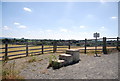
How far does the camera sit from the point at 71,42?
45.5 feet

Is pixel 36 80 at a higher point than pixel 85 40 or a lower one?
lower

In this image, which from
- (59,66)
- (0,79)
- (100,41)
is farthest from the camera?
(100,41)

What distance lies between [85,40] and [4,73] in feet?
33.7

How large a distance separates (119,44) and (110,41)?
130 centimetres

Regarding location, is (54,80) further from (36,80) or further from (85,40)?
(85,40)

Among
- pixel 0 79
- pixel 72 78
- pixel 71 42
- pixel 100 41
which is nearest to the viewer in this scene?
pixel 0 79

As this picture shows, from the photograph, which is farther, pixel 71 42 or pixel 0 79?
pixel 71 42

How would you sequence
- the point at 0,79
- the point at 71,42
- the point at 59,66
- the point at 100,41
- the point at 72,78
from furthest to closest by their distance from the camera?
the point at 71,42 < the point at 100,41 < the point at 59,66 < the point at 72,78 < the point at 0,79

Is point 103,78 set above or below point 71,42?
below

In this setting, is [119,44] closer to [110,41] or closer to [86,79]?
[110,41]

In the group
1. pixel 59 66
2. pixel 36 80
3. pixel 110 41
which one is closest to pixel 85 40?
pixel 110 41

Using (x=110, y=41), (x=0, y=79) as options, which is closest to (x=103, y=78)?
(x=0, y=79)

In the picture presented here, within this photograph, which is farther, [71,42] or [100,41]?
[71,42]

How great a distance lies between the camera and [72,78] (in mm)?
4660
